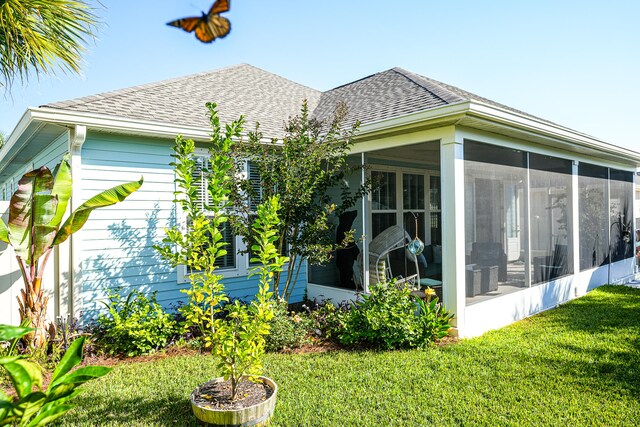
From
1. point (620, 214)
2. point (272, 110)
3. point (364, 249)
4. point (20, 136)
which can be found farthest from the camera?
point (620, 214)

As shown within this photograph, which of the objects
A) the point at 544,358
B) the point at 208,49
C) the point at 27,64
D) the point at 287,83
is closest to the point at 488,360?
the point at 544,358

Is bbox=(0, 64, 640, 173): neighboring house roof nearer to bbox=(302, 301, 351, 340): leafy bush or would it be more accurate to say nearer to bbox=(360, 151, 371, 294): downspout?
bbox=(360, 151, 371, 294): downspout

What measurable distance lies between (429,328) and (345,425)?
2439 mm

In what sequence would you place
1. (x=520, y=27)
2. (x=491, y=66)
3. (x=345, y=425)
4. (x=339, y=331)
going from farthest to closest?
(x=491, y=66) → (x=520, y=27) → (x=339, y=331) → (x=345, y=425)

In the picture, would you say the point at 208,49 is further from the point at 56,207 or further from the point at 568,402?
the point at 56,207

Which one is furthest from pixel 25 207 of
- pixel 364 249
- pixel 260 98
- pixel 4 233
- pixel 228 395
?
pixel 260 98

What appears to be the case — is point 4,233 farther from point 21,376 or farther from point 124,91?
point 21,376

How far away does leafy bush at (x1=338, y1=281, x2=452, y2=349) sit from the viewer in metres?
5.39

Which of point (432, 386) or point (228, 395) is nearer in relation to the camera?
point (228, 395)

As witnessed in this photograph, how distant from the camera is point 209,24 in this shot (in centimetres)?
97

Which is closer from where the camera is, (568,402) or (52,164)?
(568,402)

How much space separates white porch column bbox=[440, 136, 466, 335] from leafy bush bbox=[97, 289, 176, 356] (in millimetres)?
3942

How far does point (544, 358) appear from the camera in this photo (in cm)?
498

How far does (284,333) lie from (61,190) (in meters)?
3.41
